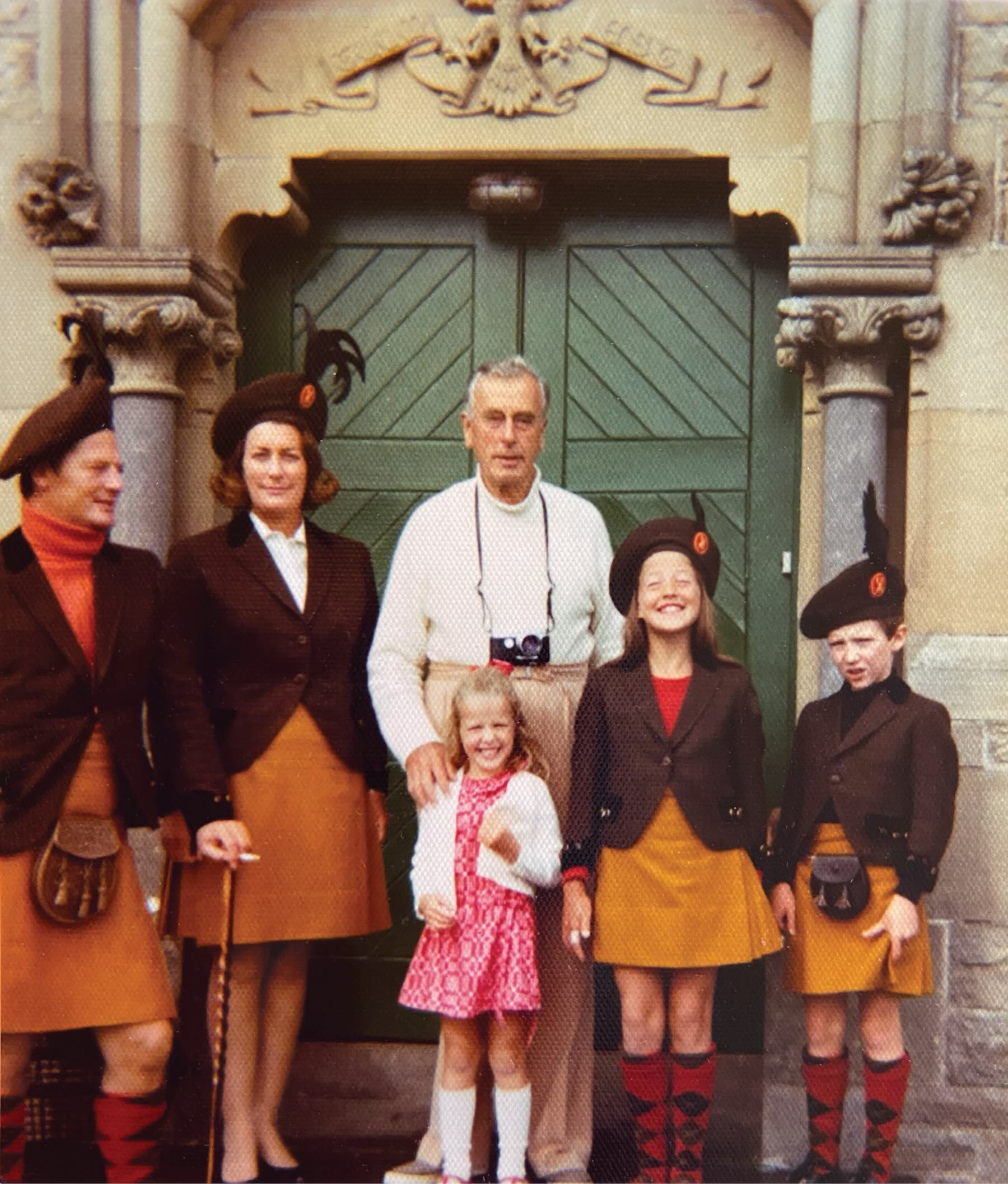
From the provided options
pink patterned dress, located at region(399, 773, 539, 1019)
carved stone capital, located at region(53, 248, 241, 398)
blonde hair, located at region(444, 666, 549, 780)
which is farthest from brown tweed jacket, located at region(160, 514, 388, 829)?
carved stone capital, located at region(53, 248, 241, 398)

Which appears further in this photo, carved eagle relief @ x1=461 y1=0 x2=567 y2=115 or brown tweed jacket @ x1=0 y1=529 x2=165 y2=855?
carved eagle relief @ x1=461 y1=0 x2=567 y2=115

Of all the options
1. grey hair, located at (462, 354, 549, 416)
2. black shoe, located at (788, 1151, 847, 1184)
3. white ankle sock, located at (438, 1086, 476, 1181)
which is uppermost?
grey hair, located at (462, 354, 549, 416)

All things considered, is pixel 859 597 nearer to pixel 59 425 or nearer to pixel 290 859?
pixel 290 859

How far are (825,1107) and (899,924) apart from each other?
0.52 metres

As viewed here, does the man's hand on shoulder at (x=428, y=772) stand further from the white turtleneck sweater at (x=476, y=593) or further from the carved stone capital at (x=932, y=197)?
the carved stone capital at (x=932, y=197)

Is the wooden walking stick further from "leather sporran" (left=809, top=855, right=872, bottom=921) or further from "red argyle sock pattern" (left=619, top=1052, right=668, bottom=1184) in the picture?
"leather sporran" (left=809, top=855, right=872, bottom=921)

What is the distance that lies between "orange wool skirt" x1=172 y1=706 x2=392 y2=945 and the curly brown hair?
1.74 feet

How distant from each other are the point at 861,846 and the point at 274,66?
2.75m

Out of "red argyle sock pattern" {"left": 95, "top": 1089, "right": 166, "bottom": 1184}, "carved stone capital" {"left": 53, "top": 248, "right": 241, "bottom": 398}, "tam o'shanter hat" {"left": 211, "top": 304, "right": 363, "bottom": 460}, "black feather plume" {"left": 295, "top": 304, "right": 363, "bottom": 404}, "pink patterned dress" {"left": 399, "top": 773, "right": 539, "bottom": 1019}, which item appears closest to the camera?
"red argyle sock pattern" {"left": 95, "top": 1089, "right": 166, "bottom": 1184}

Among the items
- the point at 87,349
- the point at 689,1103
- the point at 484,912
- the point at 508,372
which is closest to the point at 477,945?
the point at 484,912

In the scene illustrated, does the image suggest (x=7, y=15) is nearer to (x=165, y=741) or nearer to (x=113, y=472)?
(x=113, y=472)

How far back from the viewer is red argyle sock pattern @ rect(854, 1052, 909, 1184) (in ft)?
13.9

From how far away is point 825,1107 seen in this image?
4.27 metres

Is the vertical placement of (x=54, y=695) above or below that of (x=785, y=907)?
above
